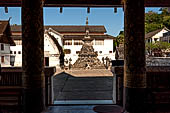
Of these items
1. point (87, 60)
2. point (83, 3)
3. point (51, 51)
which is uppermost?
point (83, 3)

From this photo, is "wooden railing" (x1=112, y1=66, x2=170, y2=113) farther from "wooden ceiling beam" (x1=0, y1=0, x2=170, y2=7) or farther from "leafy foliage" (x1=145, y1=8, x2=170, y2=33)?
"leafy foliage" (x1=145, y1=8, x2=170, y2=33)

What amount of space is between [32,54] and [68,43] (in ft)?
115

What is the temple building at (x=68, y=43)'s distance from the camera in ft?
102

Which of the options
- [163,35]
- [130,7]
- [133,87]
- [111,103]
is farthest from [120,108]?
[163,35]

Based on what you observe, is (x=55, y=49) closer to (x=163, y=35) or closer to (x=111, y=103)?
(x=111, y=103)

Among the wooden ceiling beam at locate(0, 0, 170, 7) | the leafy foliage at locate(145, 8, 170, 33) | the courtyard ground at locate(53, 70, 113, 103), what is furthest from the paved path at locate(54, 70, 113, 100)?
the leafy foliage at locate(145, 8, 170, 33)

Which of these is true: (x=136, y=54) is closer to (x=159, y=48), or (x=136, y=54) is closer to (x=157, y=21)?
(x=159, y=48)

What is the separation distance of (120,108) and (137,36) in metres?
2.50

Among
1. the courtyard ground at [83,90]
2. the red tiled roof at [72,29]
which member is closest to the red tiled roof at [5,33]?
the courtyard ground at [83,90]

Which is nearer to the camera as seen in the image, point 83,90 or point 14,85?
point 14,85

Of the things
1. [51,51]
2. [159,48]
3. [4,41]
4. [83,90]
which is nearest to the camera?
[83,90]

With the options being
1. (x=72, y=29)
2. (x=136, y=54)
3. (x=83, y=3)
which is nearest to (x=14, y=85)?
(x=83, y=3)

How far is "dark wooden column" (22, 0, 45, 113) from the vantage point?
4.08 meters

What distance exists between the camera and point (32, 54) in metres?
4.09
